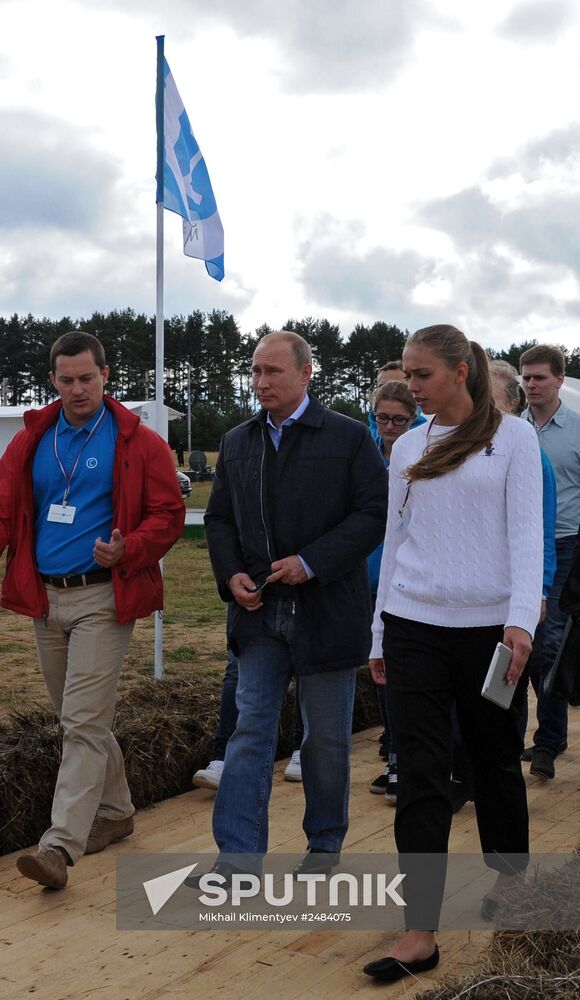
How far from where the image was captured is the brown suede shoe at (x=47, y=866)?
3.49 m

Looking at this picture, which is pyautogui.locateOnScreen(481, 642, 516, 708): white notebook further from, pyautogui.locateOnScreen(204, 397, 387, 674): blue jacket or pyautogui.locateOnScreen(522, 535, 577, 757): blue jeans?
pyautogui.locateOnScreen(522, 535, 577, 757): blue jeans

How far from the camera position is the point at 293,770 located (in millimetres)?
5008

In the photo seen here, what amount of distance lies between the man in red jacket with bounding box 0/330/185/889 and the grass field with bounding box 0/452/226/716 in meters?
2.08

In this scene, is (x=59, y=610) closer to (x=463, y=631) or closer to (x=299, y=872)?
(x=299, y=872)

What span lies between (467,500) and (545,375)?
2480mm

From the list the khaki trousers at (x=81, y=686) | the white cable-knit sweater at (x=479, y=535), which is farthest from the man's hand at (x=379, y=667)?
the khaki trousers at (x=81, y=686)

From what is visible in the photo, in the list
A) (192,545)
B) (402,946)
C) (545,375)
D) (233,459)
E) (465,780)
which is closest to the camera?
(402,946)

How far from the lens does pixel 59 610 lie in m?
3.91

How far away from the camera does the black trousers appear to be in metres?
2.94

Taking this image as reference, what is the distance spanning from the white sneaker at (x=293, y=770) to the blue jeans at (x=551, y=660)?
46.1 inches

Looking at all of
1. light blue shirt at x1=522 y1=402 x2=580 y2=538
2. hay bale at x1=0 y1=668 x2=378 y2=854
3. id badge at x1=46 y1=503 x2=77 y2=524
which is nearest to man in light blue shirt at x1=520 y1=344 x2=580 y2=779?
light blue shirt at x1=522 y1=402 x2=580 y2=538

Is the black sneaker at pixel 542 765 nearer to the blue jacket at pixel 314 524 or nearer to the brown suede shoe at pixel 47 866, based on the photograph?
the blue jacket at pixel 314 524

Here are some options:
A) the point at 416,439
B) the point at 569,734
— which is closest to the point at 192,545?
the point at 569,734

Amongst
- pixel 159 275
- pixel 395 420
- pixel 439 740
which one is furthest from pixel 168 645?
pixel 439 740
